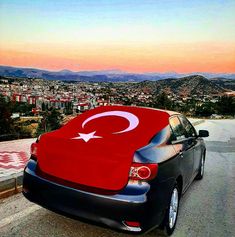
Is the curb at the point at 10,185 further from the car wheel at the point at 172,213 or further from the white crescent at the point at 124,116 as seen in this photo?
the car wheel at the point at 172,213

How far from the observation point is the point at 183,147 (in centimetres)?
480

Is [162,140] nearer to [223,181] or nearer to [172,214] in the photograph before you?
[172,214]

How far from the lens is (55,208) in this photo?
12.1 feet

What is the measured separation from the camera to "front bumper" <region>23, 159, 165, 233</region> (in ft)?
11.1

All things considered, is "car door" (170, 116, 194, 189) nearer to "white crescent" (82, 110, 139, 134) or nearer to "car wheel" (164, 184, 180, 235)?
"car wheel" (164, 184, 180, 235)

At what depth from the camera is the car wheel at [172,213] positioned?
3.95 meters

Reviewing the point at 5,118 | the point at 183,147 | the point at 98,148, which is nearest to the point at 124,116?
the point at 183,147

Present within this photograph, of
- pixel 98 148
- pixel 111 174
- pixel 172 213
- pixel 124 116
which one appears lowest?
pixel 172 213

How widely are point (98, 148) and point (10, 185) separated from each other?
8.16ft

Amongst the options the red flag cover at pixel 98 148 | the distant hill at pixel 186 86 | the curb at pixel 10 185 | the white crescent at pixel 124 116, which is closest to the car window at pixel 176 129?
the red flag cover at pixel 98 148

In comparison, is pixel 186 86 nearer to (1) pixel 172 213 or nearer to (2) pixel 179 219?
(2) pixel 179 219

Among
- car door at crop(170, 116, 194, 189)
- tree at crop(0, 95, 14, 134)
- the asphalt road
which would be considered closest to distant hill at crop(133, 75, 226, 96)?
tree at crop(0, 95, 14, 134)

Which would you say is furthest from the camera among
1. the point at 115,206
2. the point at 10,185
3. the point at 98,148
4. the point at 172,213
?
the point at 10,185

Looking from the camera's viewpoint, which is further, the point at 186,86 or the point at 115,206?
the point at 186,86
